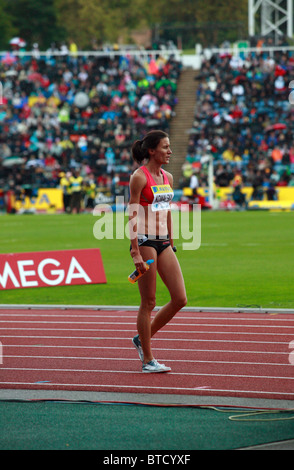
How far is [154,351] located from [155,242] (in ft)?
4.93

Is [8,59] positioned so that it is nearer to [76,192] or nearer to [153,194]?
[76,192]

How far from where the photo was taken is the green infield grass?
42.7 feet

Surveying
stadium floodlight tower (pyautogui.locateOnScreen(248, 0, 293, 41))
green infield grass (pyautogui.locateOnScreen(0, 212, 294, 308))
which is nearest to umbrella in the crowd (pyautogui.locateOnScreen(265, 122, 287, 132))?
stadium floodlight tower (pyautogui.locateOnScreen(248, 0, 293, 41))

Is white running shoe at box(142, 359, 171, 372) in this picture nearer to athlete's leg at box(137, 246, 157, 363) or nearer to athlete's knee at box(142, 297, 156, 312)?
athlete's leg at box(137, 246, 157, 363)

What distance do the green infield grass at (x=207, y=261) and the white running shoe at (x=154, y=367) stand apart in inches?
169

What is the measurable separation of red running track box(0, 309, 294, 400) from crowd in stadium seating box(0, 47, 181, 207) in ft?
92.0

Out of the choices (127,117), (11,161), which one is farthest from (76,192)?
(127,117)

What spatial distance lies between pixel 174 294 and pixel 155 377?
28.6 inches

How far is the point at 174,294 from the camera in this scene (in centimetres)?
774

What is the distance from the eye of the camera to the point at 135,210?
7.71 meters

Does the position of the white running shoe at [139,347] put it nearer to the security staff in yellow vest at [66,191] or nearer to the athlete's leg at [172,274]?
the athlete's leg at [172,274]

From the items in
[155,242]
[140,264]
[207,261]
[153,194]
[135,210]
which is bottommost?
[207,261]

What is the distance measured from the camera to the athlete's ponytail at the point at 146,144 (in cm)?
766

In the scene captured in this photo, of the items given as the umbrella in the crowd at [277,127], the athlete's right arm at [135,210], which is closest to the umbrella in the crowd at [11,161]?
the umbrella in the crowd at [277,127]
